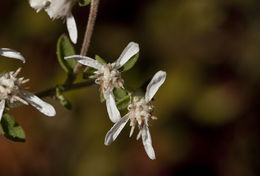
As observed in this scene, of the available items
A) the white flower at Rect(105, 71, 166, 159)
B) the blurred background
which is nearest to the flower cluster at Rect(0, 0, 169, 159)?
the white flower at Rect(105, 71, 166, 159)

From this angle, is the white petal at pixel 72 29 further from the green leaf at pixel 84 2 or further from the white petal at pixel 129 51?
the white petal at pixel 129 51

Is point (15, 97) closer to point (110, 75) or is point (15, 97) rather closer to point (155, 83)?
point (110, 75)

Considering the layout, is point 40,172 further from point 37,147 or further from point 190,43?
point 190,43

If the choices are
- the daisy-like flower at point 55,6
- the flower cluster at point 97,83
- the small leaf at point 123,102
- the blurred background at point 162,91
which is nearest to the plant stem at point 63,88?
the flower cluster at point 97,83

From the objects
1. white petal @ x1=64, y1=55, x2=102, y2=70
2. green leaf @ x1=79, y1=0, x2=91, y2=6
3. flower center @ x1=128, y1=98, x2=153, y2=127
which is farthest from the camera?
flower center @ x1=128, y1=98, x2=153, y2=127

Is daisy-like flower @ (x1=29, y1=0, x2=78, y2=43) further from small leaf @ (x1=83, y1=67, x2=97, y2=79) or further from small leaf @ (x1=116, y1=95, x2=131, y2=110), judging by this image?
small leaf @ (x1=116, y1=95, x2=131, y2=110)

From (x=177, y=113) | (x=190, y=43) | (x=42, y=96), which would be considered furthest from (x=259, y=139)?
(x=42, y=96)
